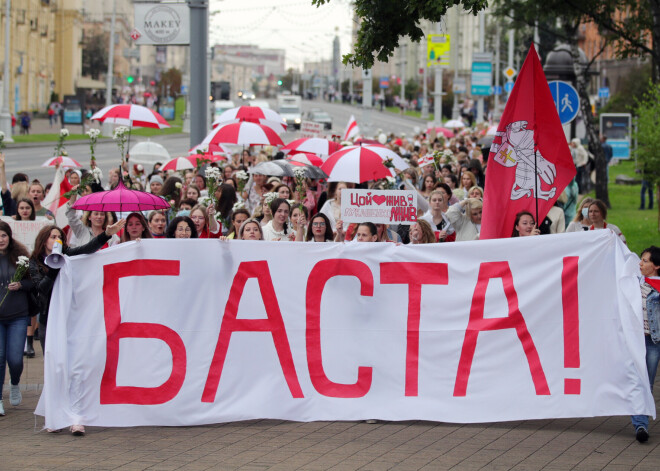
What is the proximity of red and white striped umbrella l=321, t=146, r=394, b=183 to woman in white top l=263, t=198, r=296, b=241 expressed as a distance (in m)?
1.66

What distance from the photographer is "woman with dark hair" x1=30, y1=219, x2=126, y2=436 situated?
7574 millimetres

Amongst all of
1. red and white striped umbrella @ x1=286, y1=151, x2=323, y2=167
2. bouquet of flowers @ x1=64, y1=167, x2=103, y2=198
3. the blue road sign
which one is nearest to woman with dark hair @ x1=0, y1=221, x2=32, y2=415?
bouquet of flowers @ x1=64, y1=167, x2=103, y2=198

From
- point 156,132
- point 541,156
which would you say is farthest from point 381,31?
point 156,132

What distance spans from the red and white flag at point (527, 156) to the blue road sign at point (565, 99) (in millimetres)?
4066

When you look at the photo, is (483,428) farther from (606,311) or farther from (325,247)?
(325,247)

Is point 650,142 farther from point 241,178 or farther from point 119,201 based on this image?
point 119,201

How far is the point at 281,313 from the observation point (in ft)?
24.8

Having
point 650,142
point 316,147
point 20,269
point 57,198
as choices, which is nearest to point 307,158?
point 316,147

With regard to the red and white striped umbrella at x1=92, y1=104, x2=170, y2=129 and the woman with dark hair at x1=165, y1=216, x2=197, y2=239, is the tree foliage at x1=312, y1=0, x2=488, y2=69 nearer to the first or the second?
the woman with dark hair at x1=165, y1=216, x2=197, y2=239

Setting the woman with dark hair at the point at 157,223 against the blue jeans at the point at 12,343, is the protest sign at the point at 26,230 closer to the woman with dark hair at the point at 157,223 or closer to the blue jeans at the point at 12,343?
the woman with dark hair at the point at 157,223

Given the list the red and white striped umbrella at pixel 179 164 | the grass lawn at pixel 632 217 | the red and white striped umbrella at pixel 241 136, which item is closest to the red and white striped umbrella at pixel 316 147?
the red and white striped umbrella at pixel 241 136

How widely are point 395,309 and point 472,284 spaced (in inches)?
23.3

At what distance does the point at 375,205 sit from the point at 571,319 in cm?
219

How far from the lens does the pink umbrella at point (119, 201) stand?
29.6 feet
